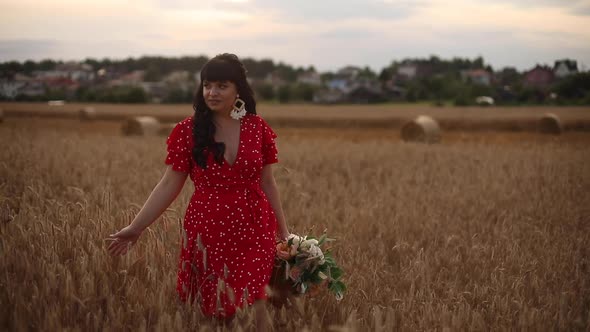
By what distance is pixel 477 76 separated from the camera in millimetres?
36719

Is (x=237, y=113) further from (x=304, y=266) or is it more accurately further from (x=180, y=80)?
(x=180, y=80)

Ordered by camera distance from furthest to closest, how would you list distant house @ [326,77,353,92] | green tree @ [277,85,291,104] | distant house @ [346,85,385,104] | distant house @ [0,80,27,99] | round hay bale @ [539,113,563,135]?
distant house @ [326,77,353,92] → green tree @ [277,85,291,104] → distant house @ [346,85,385,104] → round hay bale @ [539,113,563,135] → distant house @ [0,80,27,99]

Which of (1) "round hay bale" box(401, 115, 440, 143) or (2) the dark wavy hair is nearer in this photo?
(2) the dark wavy hair

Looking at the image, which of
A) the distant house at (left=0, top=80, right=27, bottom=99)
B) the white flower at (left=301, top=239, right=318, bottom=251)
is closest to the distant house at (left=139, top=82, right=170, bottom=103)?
the distant house at (left=0, top=80, right=27, bottom=99)

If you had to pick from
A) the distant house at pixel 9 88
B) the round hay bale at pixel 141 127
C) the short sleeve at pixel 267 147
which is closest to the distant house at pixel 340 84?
the round hay bale at pixel 141 127

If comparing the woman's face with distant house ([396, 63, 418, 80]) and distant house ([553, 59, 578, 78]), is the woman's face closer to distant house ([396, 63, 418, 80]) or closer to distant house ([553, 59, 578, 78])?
distant house ([553, 59, 578, 78])

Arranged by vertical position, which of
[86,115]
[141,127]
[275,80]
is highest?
[275,80]

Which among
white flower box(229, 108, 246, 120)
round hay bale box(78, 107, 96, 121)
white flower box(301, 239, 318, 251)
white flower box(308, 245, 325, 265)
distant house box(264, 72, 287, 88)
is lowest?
round hay bale box(78, 107, 96, 121)

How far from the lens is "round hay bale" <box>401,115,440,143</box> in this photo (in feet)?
57.0

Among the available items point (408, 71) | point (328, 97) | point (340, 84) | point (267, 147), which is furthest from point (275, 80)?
point (267, 147)

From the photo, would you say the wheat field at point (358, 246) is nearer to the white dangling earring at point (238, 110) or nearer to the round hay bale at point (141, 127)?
the white dangling earring at point (238, 110)

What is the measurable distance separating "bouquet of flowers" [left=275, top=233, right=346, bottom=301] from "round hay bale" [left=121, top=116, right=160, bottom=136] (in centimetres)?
1623

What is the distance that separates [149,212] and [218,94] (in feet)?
2.39

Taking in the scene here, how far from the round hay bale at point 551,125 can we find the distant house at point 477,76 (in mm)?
12025
